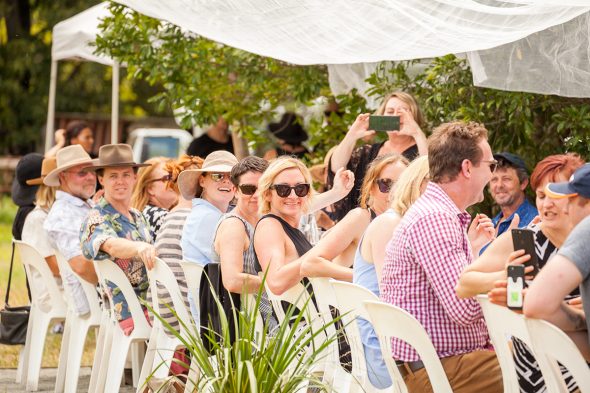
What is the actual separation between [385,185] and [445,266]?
4.43 feet

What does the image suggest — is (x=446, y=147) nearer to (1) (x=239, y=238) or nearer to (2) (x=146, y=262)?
(1) (x=239, y=238)

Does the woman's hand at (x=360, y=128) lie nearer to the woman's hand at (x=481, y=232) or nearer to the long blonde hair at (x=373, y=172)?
the long blonde hair at (x=373, y=172)

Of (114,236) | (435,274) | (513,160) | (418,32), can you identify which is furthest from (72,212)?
(435,274)

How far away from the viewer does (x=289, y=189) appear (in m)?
5.86

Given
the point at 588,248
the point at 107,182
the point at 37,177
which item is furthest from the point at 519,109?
the point at 37,177

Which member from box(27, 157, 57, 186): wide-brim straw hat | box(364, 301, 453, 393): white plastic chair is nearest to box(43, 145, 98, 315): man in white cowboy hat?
box(27, 157, 57, 186): wide-brim straw hat

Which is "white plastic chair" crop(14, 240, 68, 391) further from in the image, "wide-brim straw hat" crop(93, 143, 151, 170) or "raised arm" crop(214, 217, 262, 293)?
"raised arm" crop(214, 217, 262, 293)

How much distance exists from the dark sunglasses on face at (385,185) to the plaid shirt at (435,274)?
1059 mm

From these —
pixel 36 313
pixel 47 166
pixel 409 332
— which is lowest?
pixel 36 313

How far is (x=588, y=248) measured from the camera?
12.2 feet

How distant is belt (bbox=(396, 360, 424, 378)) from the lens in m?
4.64

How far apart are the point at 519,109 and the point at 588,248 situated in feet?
11.3

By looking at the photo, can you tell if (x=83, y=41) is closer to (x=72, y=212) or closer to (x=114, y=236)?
(x=72, y=212)

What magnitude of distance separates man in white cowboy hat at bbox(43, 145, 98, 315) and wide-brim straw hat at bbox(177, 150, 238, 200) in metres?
1.09
